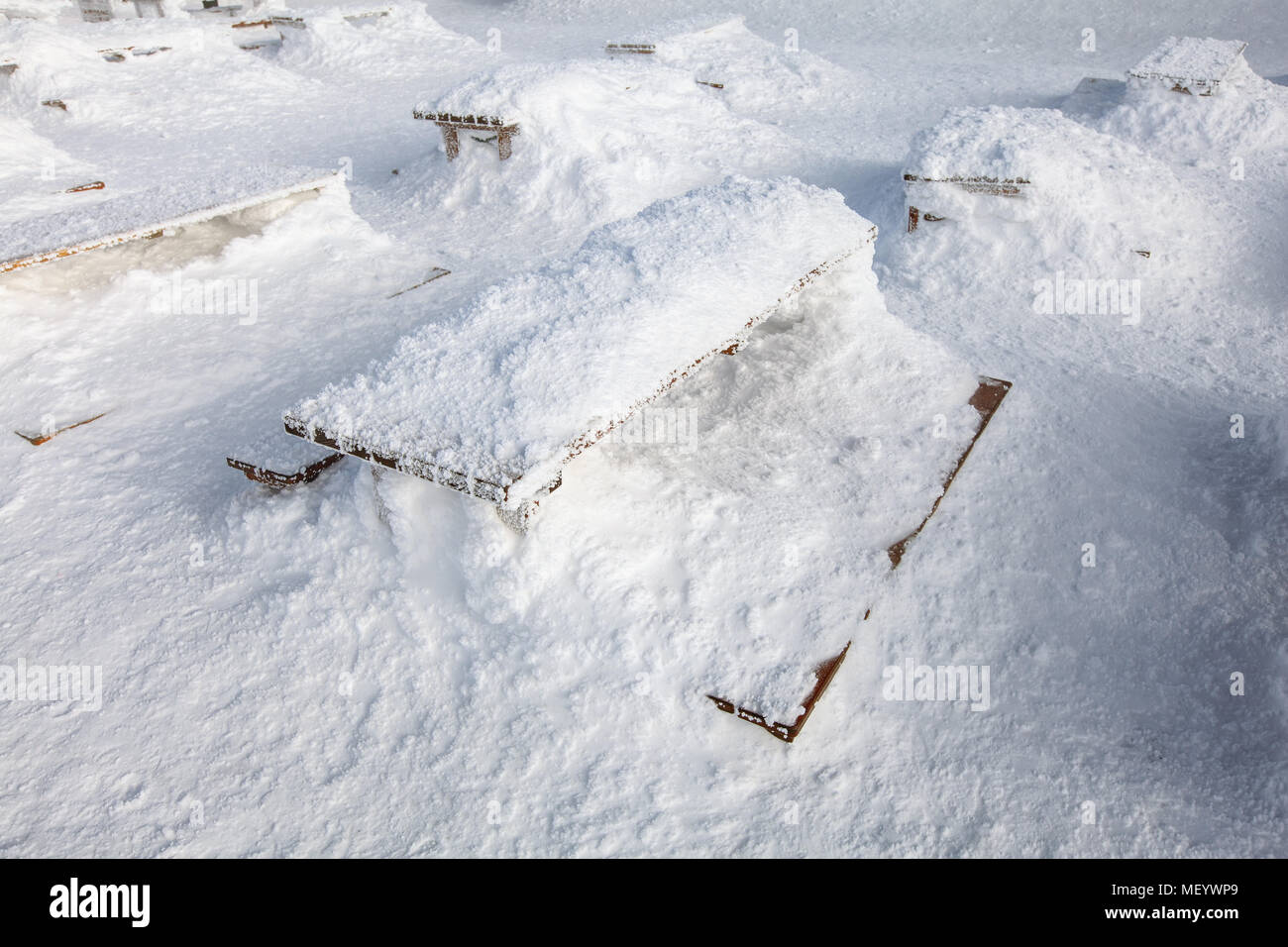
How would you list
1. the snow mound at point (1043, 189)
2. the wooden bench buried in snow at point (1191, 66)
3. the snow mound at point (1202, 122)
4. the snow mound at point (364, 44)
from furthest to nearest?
the snow mound at point (364, 44)
the wooden bench buried in snow at point (1191, 66)
the snow mound at point (1202, 122)
the snow mound at point (1043, 189)

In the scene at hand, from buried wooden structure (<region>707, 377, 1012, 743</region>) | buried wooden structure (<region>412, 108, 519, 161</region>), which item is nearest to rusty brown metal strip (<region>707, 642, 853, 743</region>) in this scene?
buried wooden structure (<region>707, 377, 1012, 743</region>)

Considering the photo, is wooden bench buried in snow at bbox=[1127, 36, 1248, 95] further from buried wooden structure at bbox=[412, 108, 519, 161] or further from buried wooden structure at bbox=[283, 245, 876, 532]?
buried wooden structure at bbox=[283, 245, 876, 532]

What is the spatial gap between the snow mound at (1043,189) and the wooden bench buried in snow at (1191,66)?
1.92m

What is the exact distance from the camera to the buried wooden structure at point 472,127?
22.4 ft

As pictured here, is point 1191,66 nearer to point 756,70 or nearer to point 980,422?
point 756,70

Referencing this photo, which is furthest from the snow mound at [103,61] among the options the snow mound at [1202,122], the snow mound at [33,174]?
the snow mound at [1202,122]

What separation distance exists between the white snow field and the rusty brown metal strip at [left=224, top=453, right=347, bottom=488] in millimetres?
134

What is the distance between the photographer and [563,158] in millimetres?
6918

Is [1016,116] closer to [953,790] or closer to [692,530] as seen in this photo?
[692,530]

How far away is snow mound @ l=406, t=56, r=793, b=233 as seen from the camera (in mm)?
6789

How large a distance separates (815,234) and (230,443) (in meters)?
3.08

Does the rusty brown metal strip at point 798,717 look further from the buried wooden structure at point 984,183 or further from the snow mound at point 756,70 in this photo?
the snow mound at point 756,70

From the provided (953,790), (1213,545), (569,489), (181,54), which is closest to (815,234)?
(569,489)

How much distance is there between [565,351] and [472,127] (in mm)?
4515
